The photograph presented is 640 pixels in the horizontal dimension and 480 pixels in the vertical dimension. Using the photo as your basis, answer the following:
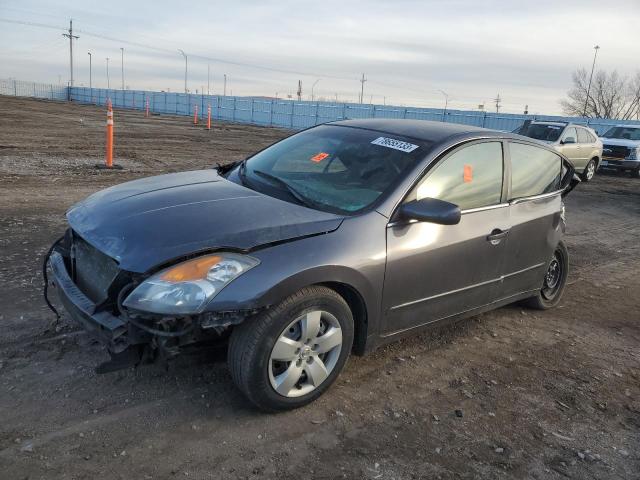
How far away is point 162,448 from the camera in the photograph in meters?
2.84

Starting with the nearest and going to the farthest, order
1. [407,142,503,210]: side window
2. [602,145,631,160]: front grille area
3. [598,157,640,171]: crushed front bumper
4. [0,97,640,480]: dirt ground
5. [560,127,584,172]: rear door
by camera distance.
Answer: [0,97,640,480]: dirt ground → [407,142,503,210]: side window → [560,127,584,172]: rear door → [598,157,640,171]: crushed front bumper → [602,145,631,160]: front grille area

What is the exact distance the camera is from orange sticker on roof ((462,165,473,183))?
405 cm

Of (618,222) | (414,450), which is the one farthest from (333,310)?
(618,222)

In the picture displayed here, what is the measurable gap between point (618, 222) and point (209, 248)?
9531mm

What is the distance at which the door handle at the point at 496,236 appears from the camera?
13.4ft

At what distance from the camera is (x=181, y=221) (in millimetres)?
3203

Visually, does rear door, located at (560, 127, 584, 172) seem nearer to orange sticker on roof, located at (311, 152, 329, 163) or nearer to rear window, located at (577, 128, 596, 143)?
rear window, located at (577, 128, 596, 143)

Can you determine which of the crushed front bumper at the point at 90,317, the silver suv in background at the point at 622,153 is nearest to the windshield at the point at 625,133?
the silver suv in background at the point at 622,153

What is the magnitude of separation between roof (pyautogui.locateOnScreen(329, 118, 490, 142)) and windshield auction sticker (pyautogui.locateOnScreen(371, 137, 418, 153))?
112mm

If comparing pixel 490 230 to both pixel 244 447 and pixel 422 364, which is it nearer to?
pixel 422 364

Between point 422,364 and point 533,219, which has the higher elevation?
point 533,219

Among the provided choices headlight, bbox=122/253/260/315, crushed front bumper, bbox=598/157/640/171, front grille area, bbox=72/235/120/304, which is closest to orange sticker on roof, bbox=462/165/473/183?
headlight, bbox=122/253/260/315

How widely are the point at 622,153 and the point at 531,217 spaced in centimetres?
1645

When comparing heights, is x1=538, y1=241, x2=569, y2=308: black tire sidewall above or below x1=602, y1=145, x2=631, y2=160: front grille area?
below
